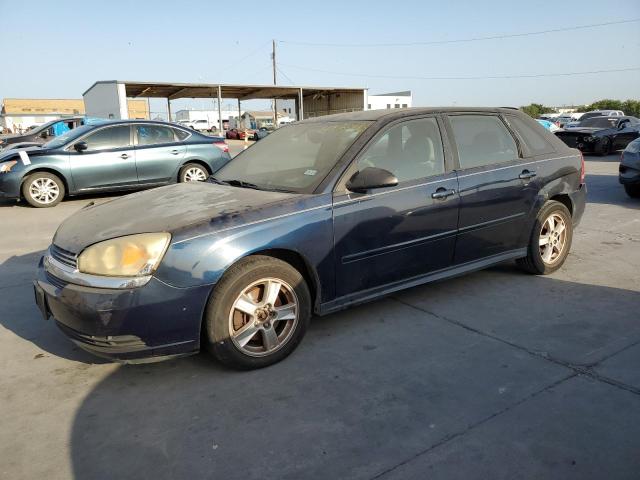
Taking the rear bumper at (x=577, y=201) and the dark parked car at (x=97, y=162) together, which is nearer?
the rear bumper at (x=577, y=201)

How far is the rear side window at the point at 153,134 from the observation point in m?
9.45

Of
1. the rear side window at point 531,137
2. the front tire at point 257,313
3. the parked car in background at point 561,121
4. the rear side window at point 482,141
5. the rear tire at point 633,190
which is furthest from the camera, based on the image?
the parked car in background at point 561,121

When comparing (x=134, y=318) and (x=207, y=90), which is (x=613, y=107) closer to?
(x=207, y=90)

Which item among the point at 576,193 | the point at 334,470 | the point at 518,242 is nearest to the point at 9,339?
the point at 334,470

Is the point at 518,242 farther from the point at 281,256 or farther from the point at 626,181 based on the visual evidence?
the point at 626,181

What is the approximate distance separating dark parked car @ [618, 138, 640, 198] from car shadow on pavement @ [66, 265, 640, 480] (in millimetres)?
5194

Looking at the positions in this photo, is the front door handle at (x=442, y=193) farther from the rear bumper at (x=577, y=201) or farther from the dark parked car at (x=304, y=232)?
the rear bumper at (x=577, y=201)

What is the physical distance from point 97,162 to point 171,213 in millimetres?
6693

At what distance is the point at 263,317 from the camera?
3.12m

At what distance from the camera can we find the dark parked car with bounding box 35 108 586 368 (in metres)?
2.81

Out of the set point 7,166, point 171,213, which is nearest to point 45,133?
point 7,166

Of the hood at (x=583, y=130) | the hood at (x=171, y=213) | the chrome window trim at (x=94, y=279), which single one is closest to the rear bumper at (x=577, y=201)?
the hood at (x=171, y=213)

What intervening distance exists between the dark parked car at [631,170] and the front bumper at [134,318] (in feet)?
26.1

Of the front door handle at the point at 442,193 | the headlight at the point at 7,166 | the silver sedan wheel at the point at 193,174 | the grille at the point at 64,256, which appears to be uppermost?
the front door handle at the point at 442,193
